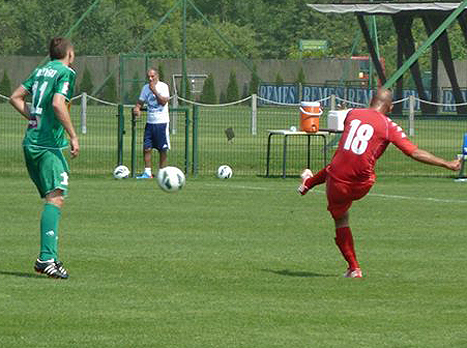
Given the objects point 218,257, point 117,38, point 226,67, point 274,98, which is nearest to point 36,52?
point 117,38

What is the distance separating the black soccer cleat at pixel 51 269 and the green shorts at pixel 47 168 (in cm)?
59

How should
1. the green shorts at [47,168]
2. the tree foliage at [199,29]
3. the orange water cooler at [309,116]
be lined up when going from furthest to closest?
the tree foliage at [199,29] → the orange water cooler at [309,116] → the green shorts at [47,168]

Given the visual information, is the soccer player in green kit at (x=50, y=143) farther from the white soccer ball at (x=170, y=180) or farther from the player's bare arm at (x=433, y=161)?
the white soccer ball at (x=170, y=180)

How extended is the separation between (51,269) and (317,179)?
2568 mm

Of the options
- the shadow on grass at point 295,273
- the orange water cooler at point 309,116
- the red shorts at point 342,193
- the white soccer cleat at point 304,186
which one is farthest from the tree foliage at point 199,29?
the red shorts at point 342,193

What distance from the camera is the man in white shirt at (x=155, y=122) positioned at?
27.0 m

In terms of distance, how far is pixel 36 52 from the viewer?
8656 cm

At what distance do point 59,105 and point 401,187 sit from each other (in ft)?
44.1

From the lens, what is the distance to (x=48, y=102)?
12.5m

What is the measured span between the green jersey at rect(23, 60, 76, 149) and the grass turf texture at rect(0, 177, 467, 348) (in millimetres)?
1158

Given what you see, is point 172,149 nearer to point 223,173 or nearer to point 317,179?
point 223,173

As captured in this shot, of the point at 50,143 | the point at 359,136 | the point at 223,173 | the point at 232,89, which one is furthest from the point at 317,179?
the point at 232,89

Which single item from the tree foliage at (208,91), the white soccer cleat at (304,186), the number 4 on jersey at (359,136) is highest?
the number 4 on jersey at (359,136)

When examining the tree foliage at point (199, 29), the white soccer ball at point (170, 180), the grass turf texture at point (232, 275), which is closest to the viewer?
the grass turf texture at point (232, 275)
